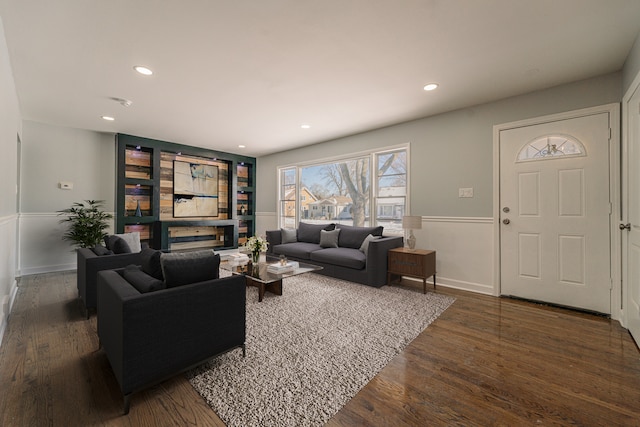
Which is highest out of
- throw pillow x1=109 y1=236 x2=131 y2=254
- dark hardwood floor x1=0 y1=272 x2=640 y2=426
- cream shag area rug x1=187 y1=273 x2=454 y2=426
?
throw pillow x1=109 y1=236 x2=131 y2=254

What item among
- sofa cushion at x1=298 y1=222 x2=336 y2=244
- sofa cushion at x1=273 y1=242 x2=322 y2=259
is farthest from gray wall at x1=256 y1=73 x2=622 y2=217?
sofa cushion at x1=273 y1=242 x2=322 y2=259

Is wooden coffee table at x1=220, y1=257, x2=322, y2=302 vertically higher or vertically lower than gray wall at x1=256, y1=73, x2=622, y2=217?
lower

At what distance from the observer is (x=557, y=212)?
310 centimetres

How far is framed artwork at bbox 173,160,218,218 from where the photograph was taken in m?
5.98

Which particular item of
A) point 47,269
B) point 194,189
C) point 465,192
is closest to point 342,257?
point 465,192

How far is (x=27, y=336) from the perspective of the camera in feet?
7.63

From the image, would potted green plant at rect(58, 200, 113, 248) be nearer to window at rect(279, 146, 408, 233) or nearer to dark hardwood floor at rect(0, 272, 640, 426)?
dark hardwood floor at rect(0, 272, 640, 426)

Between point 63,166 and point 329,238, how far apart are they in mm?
4767

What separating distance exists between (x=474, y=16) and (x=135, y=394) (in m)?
3.38

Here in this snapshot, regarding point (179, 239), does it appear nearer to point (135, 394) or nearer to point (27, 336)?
point (27, 336)

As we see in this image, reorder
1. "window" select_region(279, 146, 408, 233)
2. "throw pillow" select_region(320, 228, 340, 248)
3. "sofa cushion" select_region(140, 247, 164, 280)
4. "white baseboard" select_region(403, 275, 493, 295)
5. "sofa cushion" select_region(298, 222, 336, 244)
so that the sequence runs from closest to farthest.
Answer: "sofa cushion" select_region(140, 247, 164, 280) < "white baseboard" select_region(403, 275, 493, 295) < "window" select_region(279, 146, 408, 233) < "throw pillow" select_region(320, 228, 340, 248) < "sofa cushion" select_region(298, 222, 336, 244)

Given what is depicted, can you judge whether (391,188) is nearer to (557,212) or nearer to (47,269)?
(557,212)

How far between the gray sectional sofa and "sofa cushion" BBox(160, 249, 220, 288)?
2.32m

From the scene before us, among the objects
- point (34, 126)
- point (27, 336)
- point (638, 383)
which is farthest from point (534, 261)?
point (34, 126)
